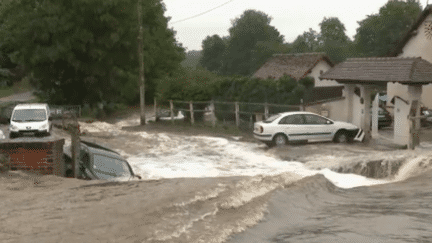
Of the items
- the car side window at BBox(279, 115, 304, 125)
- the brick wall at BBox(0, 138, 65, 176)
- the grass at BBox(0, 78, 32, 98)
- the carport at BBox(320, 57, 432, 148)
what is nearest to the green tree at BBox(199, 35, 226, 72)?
the grass at BBox(0, 78, 32, 98)

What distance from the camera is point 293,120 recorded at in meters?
19.3

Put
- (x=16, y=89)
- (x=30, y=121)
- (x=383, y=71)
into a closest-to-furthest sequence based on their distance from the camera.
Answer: (x=383, y=71) < (x=30, y=121) < (x=16, y=89)

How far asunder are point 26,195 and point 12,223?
140cm

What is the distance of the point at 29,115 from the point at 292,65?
102 ft

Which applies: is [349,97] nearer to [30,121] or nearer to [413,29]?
[413,29]

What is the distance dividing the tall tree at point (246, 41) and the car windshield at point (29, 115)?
59865 mm

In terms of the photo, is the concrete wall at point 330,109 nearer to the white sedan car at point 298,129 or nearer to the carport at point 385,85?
the carport at point 385,85

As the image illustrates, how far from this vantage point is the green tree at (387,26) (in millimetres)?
62281

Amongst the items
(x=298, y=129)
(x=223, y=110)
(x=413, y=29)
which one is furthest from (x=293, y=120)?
(x=413, y=29)

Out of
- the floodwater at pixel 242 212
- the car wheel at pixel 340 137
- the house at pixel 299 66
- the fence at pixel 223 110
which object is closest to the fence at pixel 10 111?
the fence at pixel 223 110

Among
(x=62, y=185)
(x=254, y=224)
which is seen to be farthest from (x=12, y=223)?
(x=254, y=224)

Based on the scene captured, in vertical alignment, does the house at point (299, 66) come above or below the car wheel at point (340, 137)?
above

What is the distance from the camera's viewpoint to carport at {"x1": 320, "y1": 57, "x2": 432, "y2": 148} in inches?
695

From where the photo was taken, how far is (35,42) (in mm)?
38062
